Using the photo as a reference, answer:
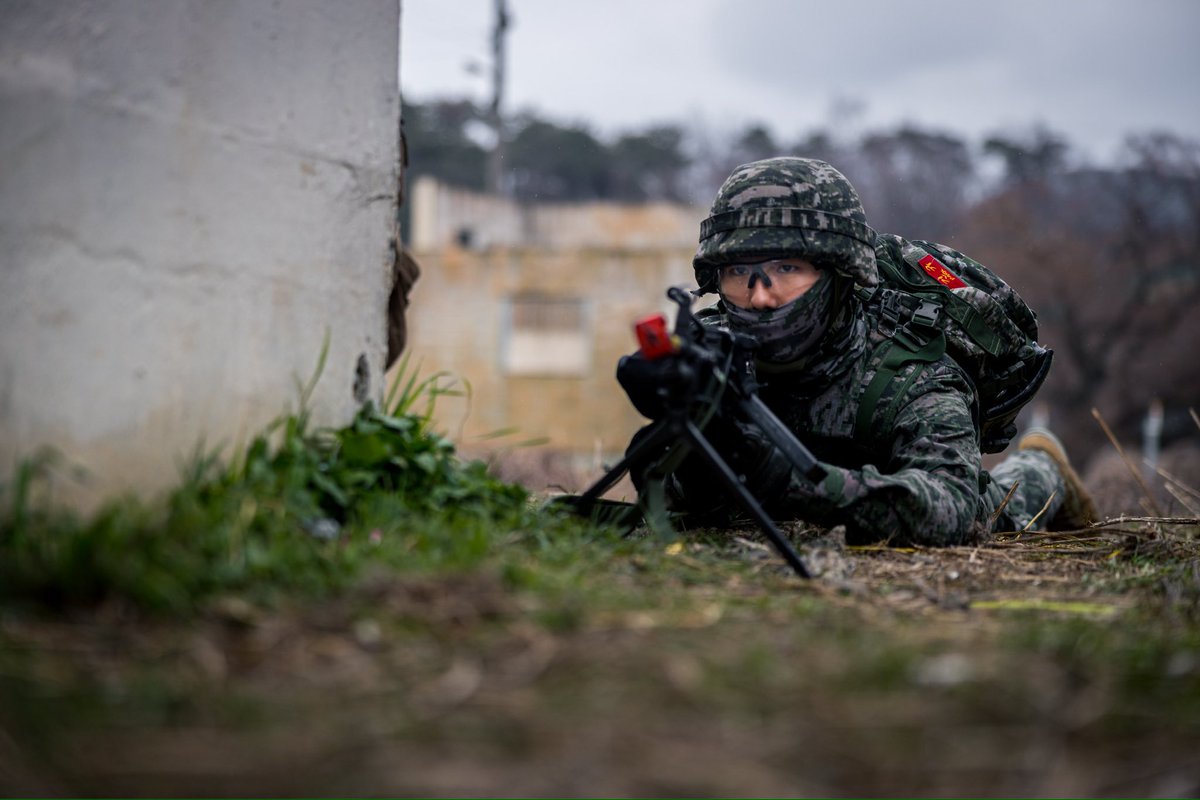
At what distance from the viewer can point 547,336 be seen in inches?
862

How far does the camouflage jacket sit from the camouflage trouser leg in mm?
501

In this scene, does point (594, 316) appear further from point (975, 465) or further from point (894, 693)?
point (894, 693)

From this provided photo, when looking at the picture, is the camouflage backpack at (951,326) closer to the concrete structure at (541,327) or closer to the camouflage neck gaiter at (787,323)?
the camouflage neck gaiter at (787,323)

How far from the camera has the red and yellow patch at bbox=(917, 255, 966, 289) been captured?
14.3 feet

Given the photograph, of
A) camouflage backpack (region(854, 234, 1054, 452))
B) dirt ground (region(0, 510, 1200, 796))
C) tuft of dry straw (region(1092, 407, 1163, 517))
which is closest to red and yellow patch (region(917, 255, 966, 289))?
camouflage backpack (region(854, 234, 1054, 452))

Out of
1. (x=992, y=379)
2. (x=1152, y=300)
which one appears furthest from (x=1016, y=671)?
(x=1152, y=300)

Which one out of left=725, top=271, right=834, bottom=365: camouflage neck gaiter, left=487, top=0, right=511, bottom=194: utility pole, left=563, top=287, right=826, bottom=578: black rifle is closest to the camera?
left=563, top=287, right=826, bottom=578: black rifle

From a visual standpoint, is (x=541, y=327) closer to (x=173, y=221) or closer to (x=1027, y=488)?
(x=1027, y=488)

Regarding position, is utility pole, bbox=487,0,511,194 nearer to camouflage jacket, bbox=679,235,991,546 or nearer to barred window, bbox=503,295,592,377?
barred window, bbox=503,295,592,377

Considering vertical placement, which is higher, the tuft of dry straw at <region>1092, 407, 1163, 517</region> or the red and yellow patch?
the red and yellow patch

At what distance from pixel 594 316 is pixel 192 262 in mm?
19181

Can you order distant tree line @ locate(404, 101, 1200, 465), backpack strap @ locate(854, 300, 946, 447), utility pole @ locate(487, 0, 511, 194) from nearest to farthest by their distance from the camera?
backpack strap @ locate(854, 300, 946, 447)
distant tree line @ locate(404, 101, 1200, 465)
utility pole @ locate(487, 0, 511, 194)

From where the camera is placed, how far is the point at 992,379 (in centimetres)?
453

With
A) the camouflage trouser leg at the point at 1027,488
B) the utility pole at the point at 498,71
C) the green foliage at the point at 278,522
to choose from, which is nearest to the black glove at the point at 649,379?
the green foliage at the point at 278,522
